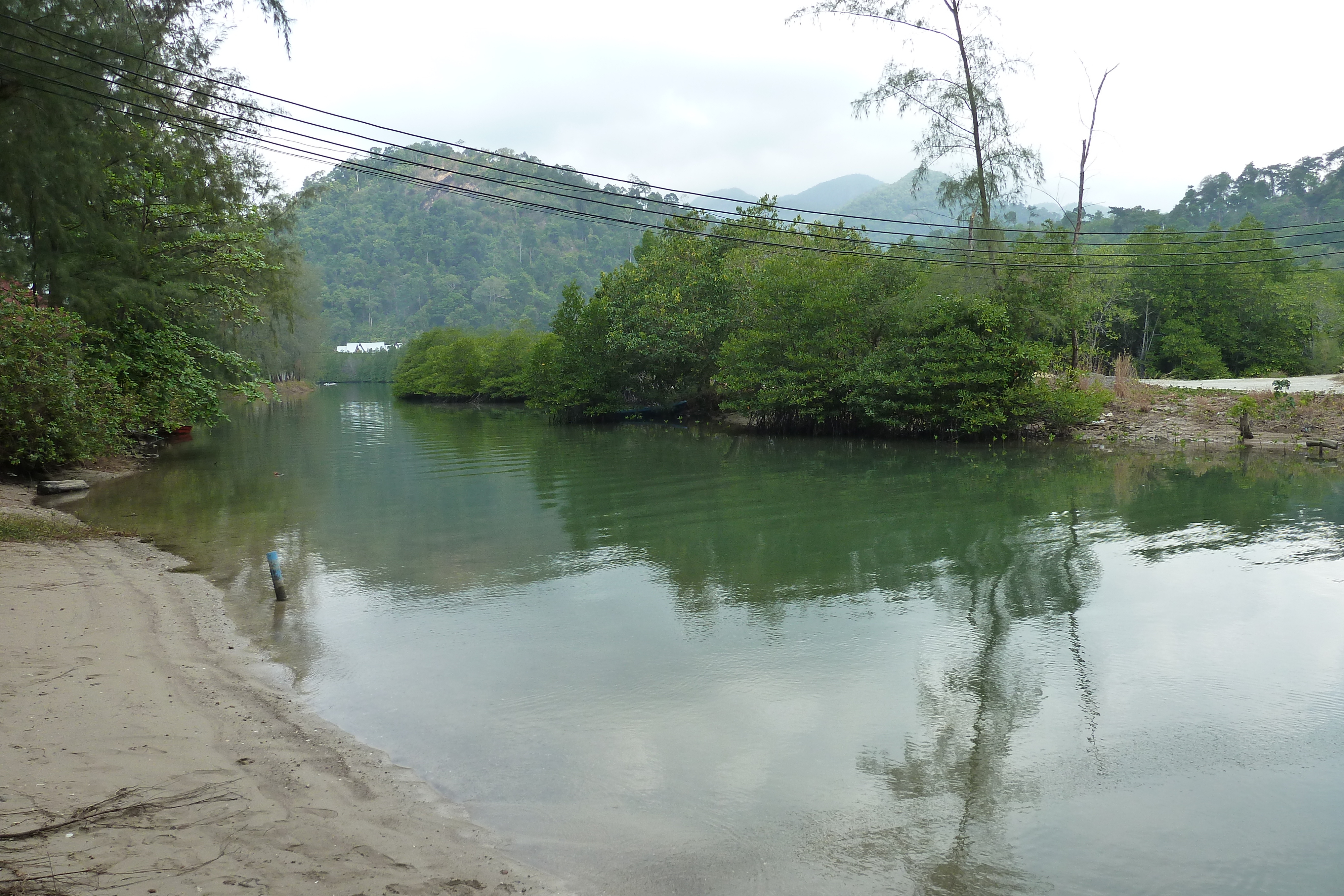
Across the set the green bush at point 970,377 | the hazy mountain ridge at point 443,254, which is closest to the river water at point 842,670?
the green bush at point 970,377

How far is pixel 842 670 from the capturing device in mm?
7379

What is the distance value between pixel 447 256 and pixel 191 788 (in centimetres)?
15066

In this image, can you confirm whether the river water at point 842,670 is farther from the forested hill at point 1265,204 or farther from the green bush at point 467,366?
the forested hill at point 1265,204

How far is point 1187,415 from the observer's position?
977 inches

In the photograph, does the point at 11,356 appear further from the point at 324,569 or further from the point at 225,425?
the point at 225,425

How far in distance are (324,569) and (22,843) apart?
7587 millimetres

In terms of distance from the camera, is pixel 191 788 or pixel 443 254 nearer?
pixel 191 788

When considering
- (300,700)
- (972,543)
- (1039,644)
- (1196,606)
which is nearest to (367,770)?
(300,700)

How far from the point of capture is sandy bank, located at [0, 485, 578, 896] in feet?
12.8

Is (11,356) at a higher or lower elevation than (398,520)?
higher

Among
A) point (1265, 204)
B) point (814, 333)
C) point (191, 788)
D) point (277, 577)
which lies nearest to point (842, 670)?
point (191, 788)

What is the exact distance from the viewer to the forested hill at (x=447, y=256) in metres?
134

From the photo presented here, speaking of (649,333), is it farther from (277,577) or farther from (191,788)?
(191,788)

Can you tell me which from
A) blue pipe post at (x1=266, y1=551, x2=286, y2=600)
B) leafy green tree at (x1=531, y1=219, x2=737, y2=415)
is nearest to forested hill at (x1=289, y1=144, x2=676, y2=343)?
leafy green tree at (x1=531, y1=219, x2=737, y2=415)
